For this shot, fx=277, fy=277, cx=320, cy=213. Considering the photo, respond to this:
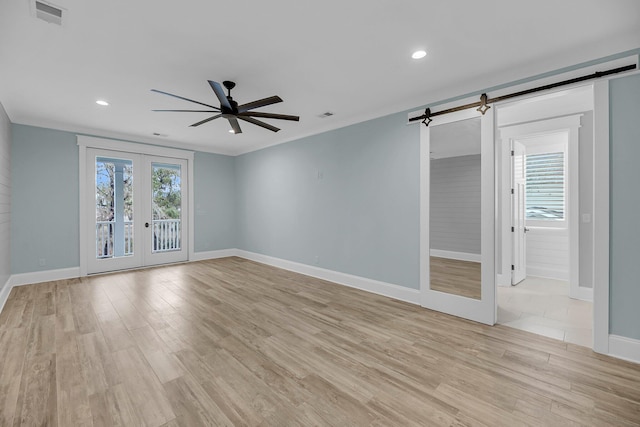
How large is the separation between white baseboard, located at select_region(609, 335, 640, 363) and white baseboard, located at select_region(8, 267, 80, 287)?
24.7 feet

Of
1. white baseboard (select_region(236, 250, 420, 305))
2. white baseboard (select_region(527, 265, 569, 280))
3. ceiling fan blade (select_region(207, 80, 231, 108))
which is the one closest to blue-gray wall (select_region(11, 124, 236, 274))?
white baseboard (select_region(236, 250, 420, 305))

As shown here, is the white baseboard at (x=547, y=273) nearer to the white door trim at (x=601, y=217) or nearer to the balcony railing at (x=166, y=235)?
the white door trim at (x=601, y=217)

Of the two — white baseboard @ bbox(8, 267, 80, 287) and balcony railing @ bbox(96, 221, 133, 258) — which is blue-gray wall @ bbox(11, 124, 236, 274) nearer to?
white baseboard @ bbox(8, 267, 80, 287)

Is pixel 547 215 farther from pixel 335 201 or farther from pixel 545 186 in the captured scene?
pixel 335 201

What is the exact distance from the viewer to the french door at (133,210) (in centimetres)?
532

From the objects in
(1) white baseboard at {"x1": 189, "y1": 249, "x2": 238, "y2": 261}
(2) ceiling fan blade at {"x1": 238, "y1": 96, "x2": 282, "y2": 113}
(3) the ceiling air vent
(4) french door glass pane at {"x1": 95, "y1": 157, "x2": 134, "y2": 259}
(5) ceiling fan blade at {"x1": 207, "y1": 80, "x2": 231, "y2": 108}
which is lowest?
(1) white baseboard at {"x1": 189, "y1": 249, "x2": 238, "y2": 261}

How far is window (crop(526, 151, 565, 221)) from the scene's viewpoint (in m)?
5.01

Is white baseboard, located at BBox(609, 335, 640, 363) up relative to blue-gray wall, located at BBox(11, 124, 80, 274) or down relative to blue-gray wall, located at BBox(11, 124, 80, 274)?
down

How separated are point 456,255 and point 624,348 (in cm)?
154

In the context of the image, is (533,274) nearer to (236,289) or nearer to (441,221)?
(441,221)

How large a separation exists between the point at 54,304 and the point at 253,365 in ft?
10.8

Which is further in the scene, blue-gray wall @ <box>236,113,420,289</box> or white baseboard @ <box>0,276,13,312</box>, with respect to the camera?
blue-gray wall @ <box>236,113,420,289</box>

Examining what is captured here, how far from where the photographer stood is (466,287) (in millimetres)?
3326

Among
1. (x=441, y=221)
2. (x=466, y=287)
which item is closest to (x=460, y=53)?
(x=441, y=221)
